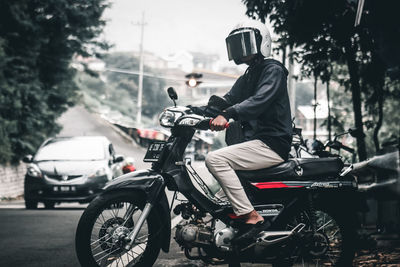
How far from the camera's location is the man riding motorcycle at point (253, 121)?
14.4ft

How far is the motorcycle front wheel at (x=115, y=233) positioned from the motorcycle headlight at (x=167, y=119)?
0.63 meters

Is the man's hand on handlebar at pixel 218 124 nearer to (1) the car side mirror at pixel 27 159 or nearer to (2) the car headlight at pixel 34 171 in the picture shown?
(2) the car headlight at pixel 34 171

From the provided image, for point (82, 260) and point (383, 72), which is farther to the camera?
point (383, 72)

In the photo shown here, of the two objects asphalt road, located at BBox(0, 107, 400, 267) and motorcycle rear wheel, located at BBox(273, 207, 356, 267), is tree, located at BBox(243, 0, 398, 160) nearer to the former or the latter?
asphalt road, located at BBox(0, 107, 400, 267)

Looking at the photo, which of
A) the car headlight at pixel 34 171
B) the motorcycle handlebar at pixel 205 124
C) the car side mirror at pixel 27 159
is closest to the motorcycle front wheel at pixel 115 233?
the motorcycle handlebar at pixel 205 124

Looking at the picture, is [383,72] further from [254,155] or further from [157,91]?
[157,91]

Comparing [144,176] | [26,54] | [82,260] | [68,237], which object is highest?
[26,54]

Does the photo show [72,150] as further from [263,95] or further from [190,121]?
[263,95]

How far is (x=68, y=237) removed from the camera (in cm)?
739

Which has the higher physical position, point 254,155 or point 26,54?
point 26,54

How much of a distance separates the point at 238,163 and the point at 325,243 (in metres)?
1.05

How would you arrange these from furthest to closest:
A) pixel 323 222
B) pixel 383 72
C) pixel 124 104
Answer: pixel 124 104, pixel 383 72, pixel 323 222

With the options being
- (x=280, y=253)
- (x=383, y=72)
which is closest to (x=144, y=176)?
(x=280, y=253)

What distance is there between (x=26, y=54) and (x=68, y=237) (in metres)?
12.0
